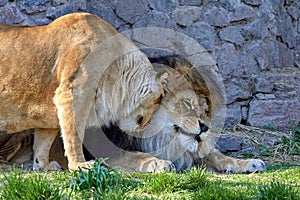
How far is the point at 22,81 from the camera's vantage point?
4.42 meters

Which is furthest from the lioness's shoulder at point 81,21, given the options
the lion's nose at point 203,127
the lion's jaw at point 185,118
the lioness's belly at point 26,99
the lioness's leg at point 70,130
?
the lion's nose at point 203,127

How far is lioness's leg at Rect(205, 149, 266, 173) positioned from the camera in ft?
15.4

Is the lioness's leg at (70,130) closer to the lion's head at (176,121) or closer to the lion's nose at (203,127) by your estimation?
the lion's head at (176,121)

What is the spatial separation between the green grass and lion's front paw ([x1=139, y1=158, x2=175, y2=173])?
47 centimetres

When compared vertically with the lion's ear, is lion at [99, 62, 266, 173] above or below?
below

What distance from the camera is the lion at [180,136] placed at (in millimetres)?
4691

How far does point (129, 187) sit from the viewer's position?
11.3ft

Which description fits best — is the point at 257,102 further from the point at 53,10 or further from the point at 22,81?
the point at 22,81

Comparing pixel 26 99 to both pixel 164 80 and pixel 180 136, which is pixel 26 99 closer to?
pixel 164 80

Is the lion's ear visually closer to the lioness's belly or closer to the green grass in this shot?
the lioness's belly

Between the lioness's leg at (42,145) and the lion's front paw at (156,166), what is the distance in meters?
0.79

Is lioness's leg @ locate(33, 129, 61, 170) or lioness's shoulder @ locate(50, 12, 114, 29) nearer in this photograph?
lioness's shoulder @ locate(50, 12, 114, 29)

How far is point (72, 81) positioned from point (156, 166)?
0.89 meters

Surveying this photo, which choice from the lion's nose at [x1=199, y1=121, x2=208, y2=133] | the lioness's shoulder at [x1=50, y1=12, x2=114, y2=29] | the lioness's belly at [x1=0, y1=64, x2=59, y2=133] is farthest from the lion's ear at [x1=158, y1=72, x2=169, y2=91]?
the lioness's belly at [x1=0, y1=64, x2=59, y2=133]
